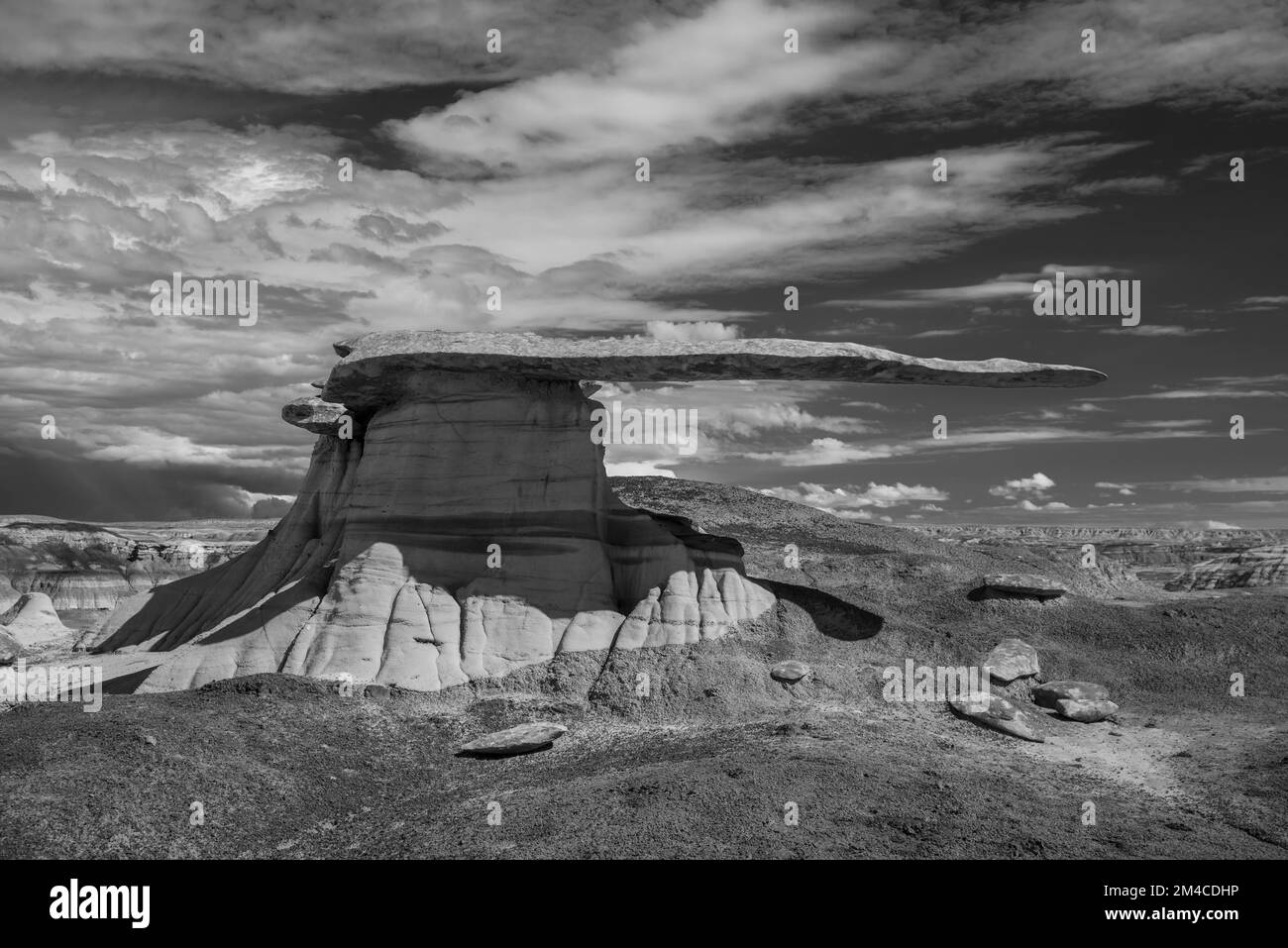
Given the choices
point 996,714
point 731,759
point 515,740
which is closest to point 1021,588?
point 996,714

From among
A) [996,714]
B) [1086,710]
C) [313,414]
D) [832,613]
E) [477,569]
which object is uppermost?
[313,414]

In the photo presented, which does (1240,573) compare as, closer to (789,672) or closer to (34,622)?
(789,672)

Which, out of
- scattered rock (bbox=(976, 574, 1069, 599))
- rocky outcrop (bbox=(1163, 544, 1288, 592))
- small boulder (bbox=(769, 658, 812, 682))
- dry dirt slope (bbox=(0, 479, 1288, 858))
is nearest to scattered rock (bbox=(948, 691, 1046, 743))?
dry dirt slope (bbox=(0, 479, 1288, 858))

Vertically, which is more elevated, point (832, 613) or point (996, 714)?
point (832, 613)

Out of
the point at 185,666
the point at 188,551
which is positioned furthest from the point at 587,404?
the point at 188,551

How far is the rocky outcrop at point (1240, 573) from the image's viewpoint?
97.9 feet

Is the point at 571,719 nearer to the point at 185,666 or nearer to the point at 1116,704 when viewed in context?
the point at 185,666

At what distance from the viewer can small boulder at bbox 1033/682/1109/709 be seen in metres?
17.4

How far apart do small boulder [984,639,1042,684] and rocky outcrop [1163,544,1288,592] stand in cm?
1413

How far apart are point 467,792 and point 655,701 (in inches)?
168

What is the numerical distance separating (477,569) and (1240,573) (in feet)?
84.7

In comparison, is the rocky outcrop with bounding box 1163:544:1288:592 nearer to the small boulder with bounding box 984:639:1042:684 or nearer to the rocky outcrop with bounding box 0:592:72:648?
the small boulder with bounding box 984:639:1042:684

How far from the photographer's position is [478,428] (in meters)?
19.0

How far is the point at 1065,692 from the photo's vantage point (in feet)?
57.3
